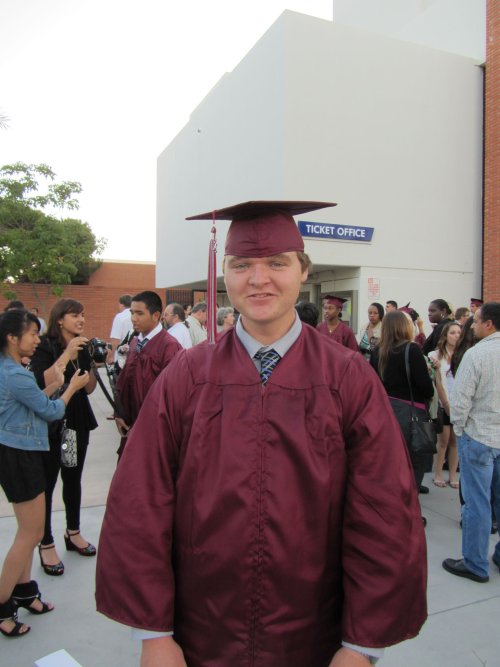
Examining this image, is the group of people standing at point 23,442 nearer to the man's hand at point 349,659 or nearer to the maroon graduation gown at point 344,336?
the man's hand at point 349,659

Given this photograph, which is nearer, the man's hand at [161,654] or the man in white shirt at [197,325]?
the man's hand at [161,654]

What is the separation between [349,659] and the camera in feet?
4.21

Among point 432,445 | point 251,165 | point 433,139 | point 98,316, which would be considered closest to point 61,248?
point 98,316

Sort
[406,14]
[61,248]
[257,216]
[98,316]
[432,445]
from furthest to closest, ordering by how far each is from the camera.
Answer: [98,316] → [61,248] → [406,14] → [432,445] → [257,216]

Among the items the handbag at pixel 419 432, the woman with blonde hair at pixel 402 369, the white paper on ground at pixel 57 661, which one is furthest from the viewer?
the woman with blonde hair at pixel 402 369

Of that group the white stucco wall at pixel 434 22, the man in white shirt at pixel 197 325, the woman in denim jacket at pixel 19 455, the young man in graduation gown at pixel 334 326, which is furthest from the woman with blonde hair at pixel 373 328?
the white stucco wall at pixel 434 22

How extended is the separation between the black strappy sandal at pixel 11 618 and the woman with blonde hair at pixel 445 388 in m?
4.15

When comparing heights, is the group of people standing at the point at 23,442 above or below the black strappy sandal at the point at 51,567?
above

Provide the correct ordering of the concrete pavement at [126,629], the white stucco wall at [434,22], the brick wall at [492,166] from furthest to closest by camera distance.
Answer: the white stucco wall at [434,22]
the brick wall at [492,166]
the concrete pavement at [126,629]

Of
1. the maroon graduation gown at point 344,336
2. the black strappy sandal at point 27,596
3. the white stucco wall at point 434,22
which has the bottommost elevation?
the black strappy sandal at point 27,596

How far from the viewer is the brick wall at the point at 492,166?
10.5m

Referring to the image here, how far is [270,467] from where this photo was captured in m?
1.31

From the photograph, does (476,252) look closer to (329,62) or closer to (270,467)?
(329,62)

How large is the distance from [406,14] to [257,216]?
14.8 meters
